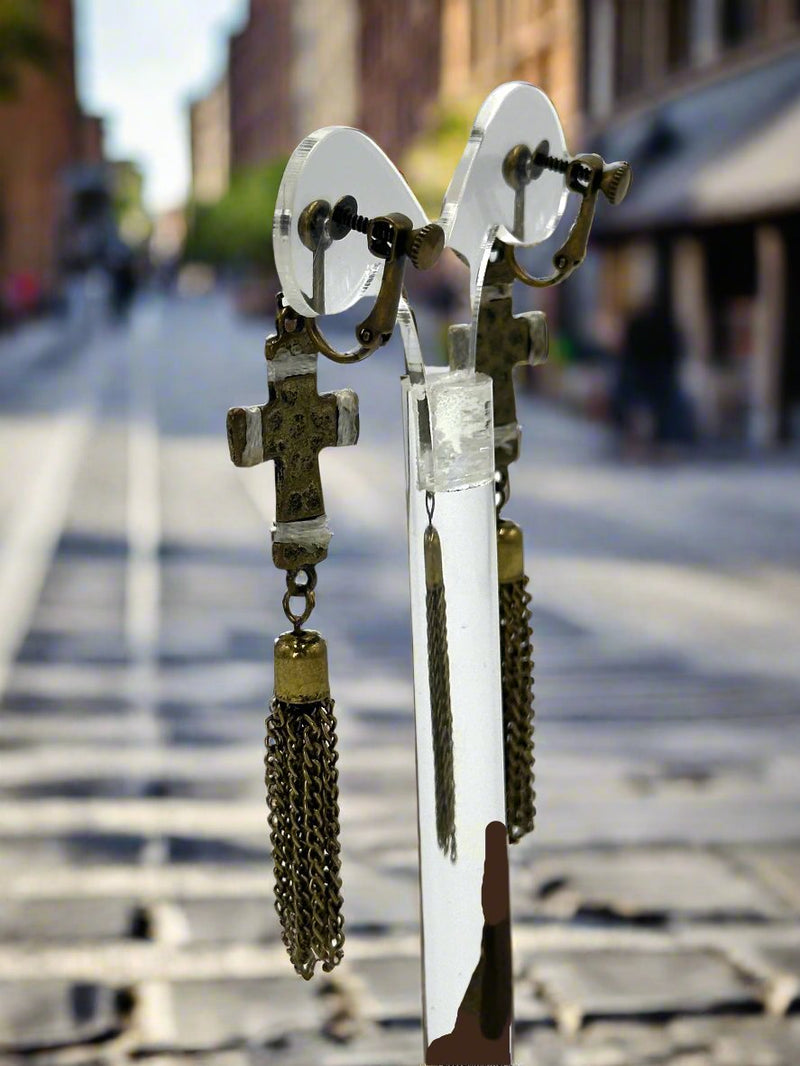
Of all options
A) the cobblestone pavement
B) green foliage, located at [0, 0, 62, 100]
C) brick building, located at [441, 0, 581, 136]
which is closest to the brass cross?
the cobblestone pavement

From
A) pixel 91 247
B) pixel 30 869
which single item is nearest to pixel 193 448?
pixel 30 869

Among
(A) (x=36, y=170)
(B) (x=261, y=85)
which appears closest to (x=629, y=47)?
(A) (x=36, y=170)

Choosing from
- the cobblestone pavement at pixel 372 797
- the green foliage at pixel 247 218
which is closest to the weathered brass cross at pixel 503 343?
the cobblestone pavement at pixel 372 797

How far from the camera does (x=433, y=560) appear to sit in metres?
1.66

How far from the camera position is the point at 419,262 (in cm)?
Result: 153

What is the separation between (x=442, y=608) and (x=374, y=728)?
524 centimetres

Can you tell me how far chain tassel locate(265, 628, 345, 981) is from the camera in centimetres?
173

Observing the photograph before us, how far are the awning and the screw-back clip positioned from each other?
15632 mm

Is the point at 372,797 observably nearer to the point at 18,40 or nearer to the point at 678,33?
the point at 678,33

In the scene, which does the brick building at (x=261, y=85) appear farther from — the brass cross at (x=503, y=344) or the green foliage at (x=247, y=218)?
the brass cross at (x=503, y=344)

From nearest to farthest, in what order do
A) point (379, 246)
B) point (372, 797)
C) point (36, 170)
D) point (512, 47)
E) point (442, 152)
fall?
point (379, 246) → point (372, 797) → point (442, 152) → point (512, 47) → point (36, 170)

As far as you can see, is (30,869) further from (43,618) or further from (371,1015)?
(43,618)

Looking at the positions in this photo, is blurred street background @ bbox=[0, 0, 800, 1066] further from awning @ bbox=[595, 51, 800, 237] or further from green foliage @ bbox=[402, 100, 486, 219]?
green foliage @ bbox=[402, 100, 486, 219]

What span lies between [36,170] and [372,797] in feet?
229
